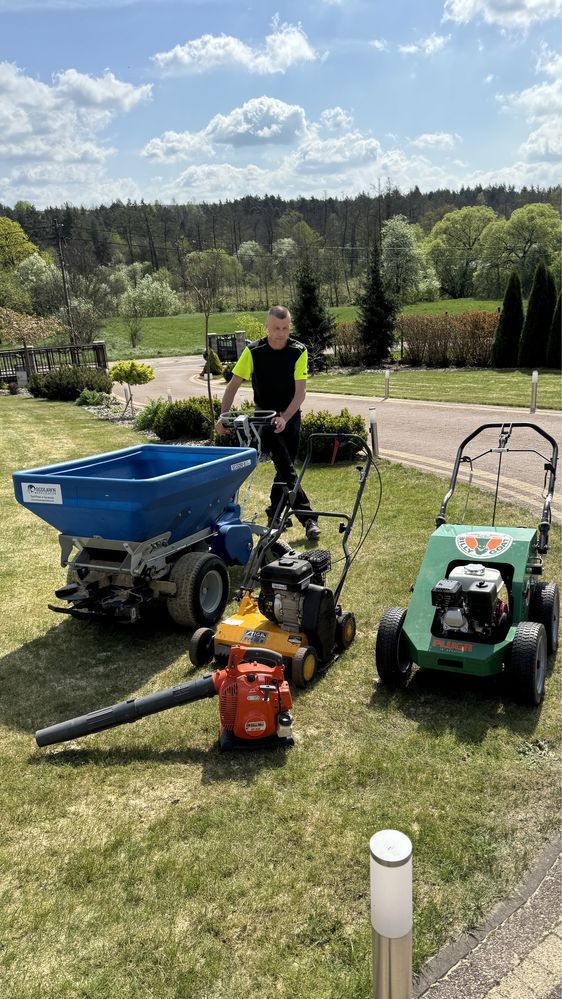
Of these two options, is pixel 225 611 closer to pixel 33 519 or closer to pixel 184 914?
pixel 184 914

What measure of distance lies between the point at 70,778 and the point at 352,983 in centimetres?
173

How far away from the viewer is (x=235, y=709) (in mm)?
3447

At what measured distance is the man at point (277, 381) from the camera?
5.88 m

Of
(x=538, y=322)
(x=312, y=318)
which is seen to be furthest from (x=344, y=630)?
(x=312, y=318)

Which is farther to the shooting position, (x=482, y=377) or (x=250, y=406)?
(x=482, y=377)

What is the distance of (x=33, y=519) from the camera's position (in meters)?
8.64

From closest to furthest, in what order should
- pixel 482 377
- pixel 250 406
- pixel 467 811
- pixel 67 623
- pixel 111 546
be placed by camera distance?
pixel 467 811, pixel 111 546, pixel 67 623, pixel 250 406, pixel 482 377

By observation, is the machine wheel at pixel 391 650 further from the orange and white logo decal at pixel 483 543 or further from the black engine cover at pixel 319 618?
the orange and white logo decal at pixel 483 543

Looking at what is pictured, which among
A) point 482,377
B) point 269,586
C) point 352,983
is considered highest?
point 269,586

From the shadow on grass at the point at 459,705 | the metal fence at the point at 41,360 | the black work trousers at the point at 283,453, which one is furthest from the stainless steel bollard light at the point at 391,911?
the metal fence at the point at 41,360

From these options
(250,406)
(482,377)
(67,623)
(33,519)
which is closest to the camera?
(67,623)

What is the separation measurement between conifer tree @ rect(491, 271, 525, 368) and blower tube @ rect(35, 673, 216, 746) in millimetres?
22857

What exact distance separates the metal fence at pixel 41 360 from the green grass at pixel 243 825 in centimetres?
2437

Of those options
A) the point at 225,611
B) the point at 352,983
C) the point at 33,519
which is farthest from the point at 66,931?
the point at 33,519
